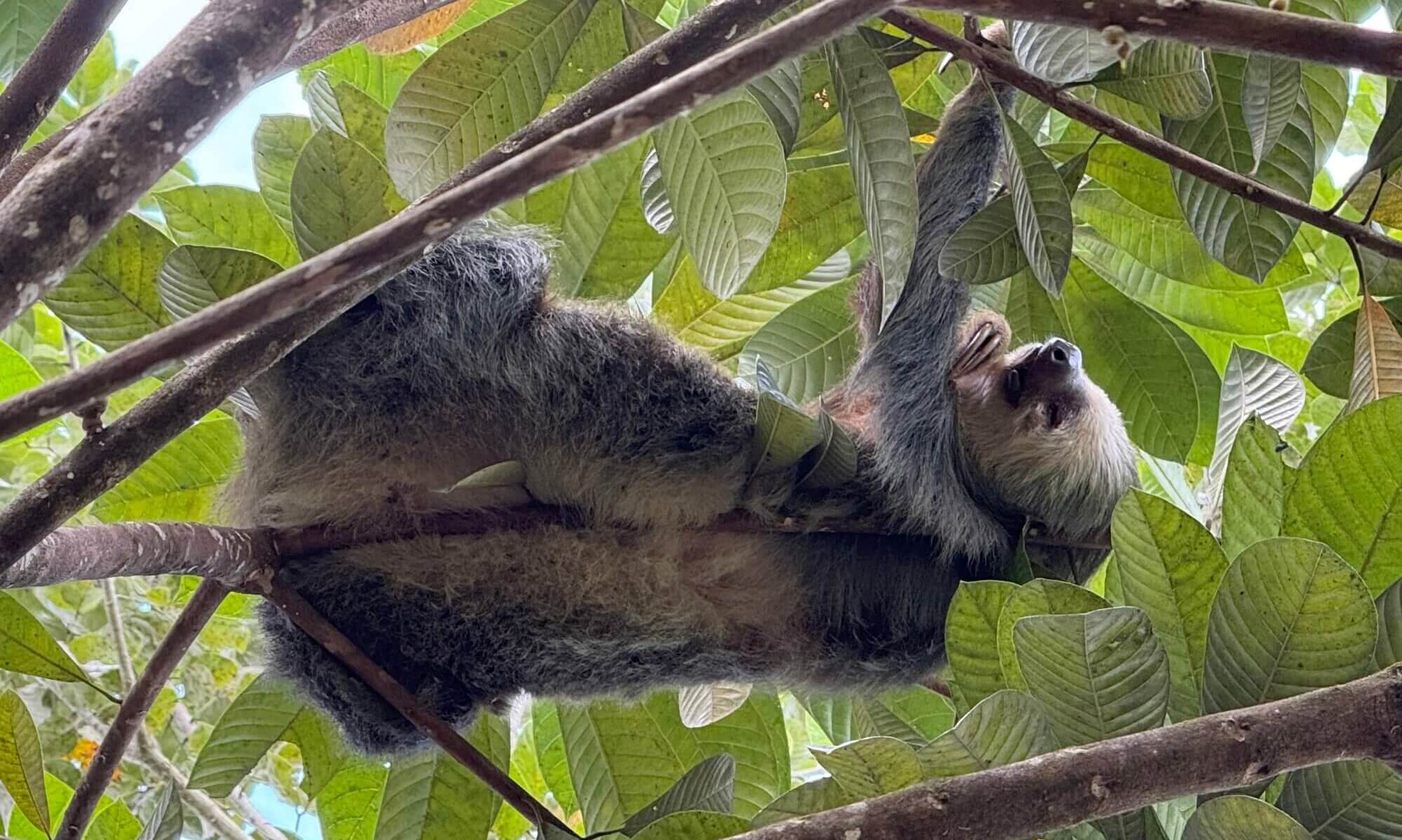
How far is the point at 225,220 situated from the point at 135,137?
62.7 inches

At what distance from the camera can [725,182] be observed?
2.54m

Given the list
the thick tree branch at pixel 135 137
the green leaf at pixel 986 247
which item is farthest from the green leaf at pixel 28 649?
the green leaf at pixel 986 247

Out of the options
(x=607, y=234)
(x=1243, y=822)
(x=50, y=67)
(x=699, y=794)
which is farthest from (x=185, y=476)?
(x=1243, y=822)

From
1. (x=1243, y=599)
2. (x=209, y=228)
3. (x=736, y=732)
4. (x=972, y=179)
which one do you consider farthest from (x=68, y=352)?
(x=1243, y=599)

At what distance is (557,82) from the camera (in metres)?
2.93

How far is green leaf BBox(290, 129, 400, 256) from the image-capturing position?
7.49ft

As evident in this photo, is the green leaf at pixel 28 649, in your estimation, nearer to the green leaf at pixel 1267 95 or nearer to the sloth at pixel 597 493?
the sloth at pixel 597 493

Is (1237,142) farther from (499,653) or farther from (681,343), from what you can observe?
(499,653)

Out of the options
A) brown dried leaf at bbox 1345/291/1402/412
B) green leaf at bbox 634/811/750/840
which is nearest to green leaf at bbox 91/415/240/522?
green leaf at bbox 634/811/750/840

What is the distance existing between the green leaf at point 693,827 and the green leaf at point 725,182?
3.50 ft

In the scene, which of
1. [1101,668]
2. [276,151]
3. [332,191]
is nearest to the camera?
[1101,668]

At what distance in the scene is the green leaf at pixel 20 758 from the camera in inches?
104

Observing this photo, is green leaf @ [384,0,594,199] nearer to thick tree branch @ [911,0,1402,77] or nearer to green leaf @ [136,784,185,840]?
thick tree branch @ [911,0,1402,77]

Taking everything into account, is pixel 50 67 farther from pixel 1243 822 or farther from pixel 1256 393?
pixel 1256 393
